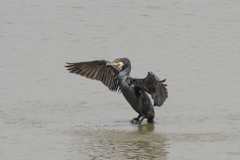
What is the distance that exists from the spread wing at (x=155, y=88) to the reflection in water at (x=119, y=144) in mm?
556

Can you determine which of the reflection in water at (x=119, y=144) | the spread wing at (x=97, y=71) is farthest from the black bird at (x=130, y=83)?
the reflection in water at (x=119, y=144)

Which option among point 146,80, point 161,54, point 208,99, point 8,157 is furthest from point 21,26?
point 8,157

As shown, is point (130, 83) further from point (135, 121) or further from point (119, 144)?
point (119, 144)

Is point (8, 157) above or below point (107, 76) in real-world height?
below

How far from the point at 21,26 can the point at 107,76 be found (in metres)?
8.99

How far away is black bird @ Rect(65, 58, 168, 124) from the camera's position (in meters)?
9.88

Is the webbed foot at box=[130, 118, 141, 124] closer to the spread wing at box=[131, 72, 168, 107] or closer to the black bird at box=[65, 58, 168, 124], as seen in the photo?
the black bird at box=[65, 58, 168, 124]

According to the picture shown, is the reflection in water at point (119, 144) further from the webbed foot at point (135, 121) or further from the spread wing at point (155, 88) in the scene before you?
the spread wing at point (155, 88)

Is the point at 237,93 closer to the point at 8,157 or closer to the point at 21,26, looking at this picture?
the point at 8,157

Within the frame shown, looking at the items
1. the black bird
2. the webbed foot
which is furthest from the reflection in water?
the black bird

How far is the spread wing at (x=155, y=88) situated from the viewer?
9.74 meters

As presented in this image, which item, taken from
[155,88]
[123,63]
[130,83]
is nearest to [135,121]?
[130,83]

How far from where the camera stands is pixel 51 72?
14289 millimetres

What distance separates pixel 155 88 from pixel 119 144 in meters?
1.36
